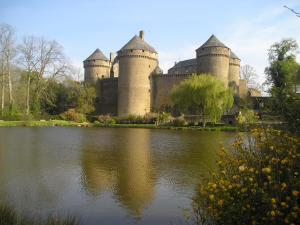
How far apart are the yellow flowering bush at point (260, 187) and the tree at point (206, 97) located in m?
30.4

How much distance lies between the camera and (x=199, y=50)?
45.9 meters

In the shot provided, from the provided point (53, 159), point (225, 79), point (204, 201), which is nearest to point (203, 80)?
point (225, 79)

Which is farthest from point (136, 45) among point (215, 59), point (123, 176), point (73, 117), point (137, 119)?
point (123, 176)

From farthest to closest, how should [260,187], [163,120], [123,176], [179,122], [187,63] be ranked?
1. [187,63]
2. [163,120]
3. [179,122]
4. [123,176]
5. [260,187]

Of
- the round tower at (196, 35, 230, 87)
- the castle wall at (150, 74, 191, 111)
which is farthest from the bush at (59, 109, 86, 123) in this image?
the round tower at (196, 35, 230, 87)

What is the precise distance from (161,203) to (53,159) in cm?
557

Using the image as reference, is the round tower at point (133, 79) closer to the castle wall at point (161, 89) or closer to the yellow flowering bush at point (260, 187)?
the castle wall at point (161, 89)

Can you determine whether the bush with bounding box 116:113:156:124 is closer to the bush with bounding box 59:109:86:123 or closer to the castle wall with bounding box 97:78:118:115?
the bush with bounding box 59:109:86:123

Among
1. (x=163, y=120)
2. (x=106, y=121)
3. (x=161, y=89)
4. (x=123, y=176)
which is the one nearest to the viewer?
(x=123, y=176)

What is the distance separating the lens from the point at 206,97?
112ft

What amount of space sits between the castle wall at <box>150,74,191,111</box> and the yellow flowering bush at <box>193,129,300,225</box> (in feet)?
144

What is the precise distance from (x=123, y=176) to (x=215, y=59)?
124 ft

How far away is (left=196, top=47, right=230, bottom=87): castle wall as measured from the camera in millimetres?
44469

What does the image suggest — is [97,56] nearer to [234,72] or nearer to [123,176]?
[234,72]
